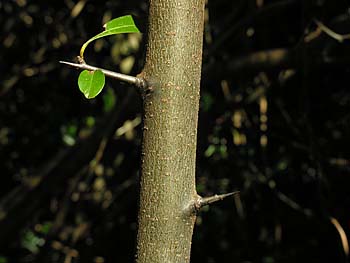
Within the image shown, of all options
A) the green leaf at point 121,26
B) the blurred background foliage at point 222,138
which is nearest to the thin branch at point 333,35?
the blurred background foliage at point 222,138

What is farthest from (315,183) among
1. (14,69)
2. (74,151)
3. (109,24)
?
(109,24)

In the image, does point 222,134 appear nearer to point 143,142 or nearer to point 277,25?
point 277,25

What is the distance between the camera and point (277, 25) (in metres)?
2.01

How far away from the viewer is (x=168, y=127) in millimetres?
817

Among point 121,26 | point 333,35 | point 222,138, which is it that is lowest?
point 222,138

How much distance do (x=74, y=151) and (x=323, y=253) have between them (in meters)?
0.73

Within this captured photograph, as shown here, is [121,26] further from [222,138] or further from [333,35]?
[222,138]

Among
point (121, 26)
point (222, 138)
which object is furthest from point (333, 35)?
point (121, 26)

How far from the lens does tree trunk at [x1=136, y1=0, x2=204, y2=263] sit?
0.82m

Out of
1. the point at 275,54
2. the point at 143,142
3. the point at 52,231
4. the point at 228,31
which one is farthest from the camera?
the point at 52,231

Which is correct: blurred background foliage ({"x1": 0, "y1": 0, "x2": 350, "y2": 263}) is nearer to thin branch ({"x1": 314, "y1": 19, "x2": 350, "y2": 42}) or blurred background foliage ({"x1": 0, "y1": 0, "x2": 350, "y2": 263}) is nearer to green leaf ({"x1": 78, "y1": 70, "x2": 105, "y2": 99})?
thin branch ({"x1": 314, "y1": 19, "x2": 350, "y2": 42})

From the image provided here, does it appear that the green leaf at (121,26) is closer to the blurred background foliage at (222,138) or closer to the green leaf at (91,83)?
the green leaf at (91,83)

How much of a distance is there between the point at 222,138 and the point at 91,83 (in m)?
1.10

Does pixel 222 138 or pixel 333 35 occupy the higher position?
pixel 333 35
